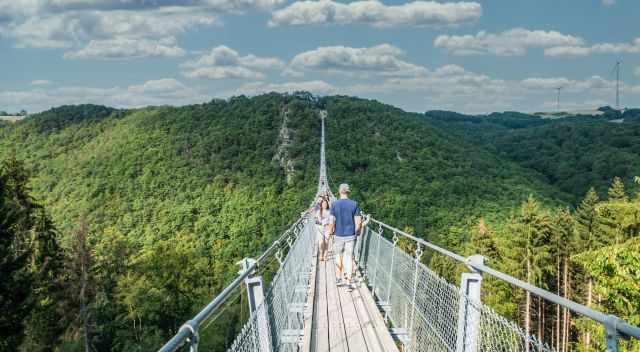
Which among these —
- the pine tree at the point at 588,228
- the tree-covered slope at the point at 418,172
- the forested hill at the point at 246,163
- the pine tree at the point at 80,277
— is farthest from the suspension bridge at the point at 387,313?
the forested hill at the point at 246,163

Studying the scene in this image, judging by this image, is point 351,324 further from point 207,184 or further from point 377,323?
point 207,184

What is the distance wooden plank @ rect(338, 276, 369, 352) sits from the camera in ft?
17.4

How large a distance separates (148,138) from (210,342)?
76.6 metres

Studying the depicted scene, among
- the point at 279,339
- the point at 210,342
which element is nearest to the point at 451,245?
the point at 210,342

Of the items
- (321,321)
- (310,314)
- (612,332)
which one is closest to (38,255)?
(310,314)

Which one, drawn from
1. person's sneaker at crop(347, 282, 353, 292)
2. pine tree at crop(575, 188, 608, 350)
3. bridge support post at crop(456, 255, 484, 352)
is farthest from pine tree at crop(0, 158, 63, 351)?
pine tree at crop(575, 188, 608, 350)

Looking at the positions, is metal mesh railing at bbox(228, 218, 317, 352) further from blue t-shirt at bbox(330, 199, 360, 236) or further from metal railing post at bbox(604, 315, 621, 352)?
blue t-shirt at bbox(330, 199, 360, 236)

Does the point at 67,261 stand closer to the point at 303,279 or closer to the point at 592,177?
the point at 303,279

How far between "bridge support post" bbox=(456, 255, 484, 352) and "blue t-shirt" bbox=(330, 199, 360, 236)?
4.03 metres

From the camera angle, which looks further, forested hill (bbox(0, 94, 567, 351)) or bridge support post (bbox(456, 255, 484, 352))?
forested hill (bbox(0, 94, 567, 351))

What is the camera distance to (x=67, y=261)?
24.1 meters

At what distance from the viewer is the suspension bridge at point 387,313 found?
2182mm

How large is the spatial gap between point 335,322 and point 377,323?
0.50 meters

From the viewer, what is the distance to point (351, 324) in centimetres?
603
